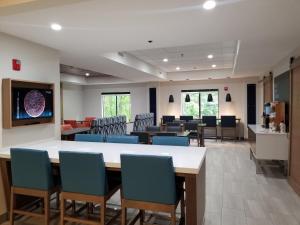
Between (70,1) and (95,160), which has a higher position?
(70,1)

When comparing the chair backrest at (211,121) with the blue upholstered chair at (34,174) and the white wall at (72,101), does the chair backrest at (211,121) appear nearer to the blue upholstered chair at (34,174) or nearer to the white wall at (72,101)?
the white wall at (72,101)

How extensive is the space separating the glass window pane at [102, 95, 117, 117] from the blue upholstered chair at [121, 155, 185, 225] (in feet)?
31.4

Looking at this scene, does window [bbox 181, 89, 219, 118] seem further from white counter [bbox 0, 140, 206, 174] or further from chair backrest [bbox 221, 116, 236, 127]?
white counter [bbox 0, 140, 206, 174]

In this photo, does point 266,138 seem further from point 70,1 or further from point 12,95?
point 12,95

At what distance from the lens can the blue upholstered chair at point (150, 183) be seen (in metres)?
2.06

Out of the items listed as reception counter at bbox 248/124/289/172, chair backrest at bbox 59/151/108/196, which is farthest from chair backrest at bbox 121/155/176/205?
reception counter at bbox 248/124/289/172

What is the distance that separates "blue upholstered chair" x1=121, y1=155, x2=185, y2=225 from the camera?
6.77 ft

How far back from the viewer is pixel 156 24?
296 cm

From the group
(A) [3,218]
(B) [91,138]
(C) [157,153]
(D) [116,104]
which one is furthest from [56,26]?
(D) [116,104]

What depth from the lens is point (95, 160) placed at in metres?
2.27

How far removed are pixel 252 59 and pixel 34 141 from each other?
4749 millimetres

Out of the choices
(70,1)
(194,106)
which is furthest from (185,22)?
(194,106)

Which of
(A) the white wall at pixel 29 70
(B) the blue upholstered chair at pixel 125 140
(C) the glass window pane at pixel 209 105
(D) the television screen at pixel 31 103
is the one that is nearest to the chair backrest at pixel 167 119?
(C) the glass window pane at pixel 209 105

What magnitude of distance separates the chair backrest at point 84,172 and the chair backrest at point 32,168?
10.1 inches
